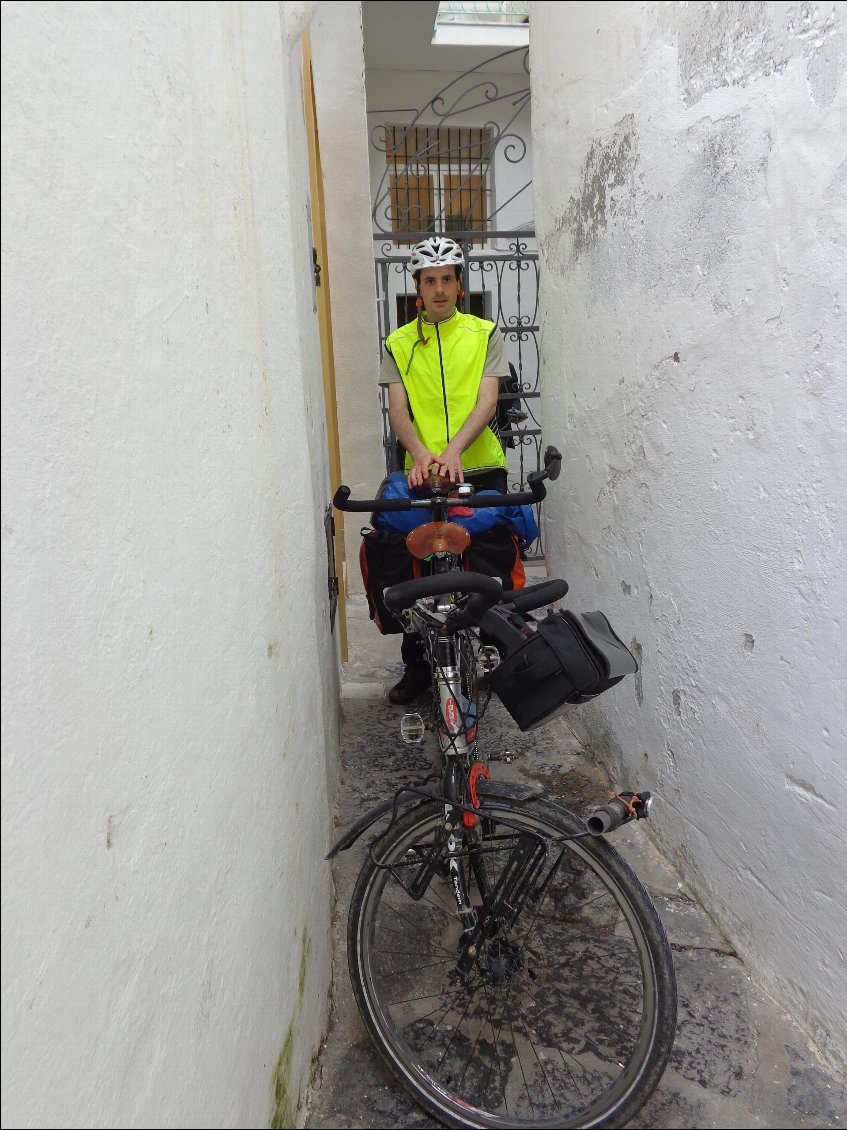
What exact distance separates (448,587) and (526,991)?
1138 mm

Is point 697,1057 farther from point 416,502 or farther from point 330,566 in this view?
point 330,566

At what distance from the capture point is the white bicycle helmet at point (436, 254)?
3.44m

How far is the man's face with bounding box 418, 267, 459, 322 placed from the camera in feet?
11.5

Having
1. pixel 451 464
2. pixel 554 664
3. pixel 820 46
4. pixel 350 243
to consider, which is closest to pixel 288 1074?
pixel 554 664

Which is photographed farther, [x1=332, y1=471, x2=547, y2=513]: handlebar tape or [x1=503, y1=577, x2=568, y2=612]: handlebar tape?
[x1=332, y1=471, x2=547, y2=513]: handlebar tape

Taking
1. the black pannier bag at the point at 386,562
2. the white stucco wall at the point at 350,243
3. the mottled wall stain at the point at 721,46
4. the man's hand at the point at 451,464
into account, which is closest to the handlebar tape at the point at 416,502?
the man's hand at the point at 451,464

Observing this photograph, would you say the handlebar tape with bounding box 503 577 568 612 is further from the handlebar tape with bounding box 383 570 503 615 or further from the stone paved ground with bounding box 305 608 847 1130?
the stone paved ground with bounding box 305 608 847 1130

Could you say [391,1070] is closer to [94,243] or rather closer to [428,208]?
[94,243]

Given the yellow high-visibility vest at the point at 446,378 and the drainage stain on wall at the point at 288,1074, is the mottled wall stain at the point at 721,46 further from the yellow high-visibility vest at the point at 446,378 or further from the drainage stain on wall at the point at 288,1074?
the drainage stain on wall at the point at 288,1074

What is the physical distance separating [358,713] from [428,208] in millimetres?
8564

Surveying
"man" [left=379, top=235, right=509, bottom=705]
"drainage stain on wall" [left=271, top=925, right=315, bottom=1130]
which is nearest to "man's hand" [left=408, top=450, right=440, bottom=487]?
"man" [left=379, top=235, right=509, bottom=705]

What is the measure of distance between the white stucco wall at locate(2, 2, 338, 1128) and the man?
5.36ft

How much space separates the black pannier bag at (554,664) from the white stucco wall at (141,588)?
0.49m

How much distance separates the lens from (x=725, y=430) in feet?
7.82
